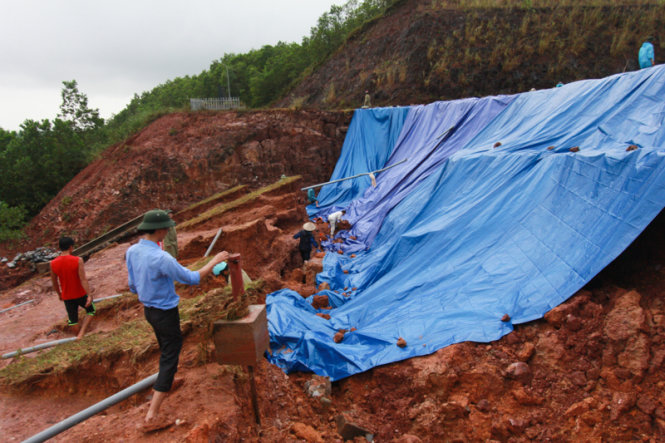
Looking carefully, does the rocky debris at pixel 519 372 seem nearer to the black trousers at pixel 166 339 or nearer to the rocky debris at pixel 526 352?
the rocky debris at pixel 526 352

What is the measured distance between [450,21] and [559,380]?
18083 millimetres

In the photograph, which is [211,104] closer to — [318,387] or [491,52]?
[491,52]

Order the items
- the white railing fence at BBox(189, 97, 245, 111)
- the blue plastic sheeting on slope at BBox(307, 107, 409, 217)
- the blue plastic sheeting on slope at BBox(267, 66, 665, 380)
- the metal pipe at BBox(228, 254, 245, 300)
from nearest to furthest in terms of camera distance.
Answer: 1. the metal pipe at BBox(228, 254, 245, 300)
2. the blue plastic sheeting on slope at BBox(267, 66, 665, 380)
3. the blue plastic sheeting on slope at BBox(307, 107, 409, 217)
4. the white railing fence at BBox(189, 97, 245, 111)

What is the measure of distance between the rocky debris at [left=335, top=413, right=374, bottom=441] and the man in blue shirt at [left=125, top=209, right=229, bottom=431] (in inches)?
54.4

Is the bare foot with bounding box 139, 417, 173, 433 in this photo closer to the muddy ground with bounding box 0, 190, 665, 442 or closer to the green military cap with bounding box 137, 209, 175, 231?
the muddy ground with bounding box 0, 190, 665, 442

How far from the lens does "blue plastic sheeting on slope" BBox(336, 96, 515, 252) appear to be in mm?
7344

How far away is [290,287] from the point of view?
5680 mm

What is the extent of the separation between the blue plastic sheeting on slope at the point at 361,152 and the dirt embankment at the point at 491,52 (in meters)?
3.58

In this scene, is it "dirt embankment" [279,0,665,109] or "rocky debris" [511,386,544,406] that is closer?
"rocky debris" [511,386,544,406]

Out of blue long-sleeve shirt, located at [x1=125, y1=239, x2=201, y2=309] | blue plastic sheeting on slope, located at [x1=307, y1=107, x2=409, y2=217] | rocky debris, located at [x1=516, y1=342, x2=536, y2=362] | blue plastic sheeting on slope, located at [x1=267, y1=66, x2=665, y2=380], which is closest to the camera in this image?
blue long-sleeve shirt, located at [x1=125, y1=239, x2=201, y2=309]

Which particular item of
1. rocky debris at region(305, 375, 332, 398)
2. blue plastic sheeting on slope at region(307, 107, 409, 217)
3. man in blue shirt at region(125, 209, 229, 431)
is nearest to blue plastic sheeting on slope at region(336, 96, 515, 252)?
blue plastic sheeting on slope at region(307, 107, 409, 217)

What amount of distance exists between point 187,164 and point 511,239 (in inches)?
434

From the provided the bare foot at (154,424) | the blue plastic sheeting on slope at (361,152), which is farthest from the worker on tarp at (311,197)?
the bare foot at (154,424)

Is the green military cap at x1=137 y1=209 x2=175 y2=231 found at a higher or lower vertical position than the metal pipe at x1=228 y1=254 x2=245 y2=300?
higher
